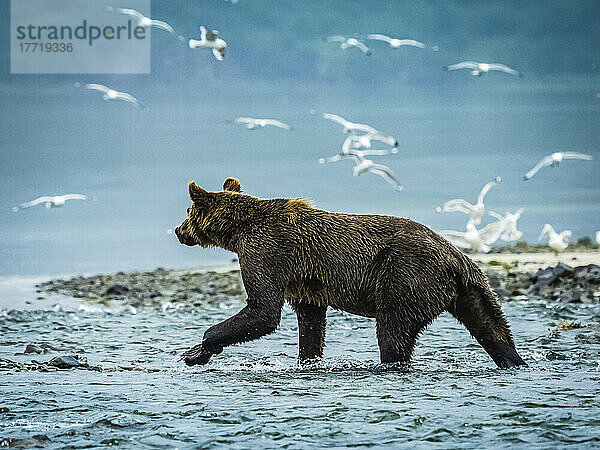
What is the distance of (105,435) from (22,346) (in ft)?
12.1

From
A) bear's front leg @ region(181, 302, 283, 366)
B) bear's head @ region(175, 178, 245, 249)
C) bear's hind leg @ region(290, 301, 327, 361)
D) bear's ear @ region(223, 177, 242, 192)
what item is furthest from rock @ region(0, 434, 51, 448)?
bear's ear @ region(223, 177, 242, 192)

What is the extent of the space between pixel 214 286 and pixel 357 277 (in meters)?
6.83

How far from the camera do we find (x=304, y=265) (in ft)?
20.3

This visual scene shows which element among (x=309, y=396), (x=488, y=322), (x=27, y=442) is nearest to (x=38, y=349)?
(x=309, y=396)

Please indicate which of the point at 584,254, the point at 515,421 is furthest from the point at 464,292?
the point at 584,254

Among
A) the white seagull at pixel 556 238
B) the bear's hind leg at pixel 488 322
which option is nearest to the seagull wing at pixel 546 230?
the white seagull at pixel 556 238

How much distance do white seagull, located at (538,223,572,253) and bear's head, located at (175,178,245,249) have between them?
9.41 m

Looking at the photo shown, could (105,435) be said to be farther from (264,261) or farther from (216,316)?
(216,316)

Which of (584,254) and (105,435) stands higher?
(584,254)

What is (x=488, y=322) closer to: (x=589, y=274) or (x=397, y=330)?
(x=397, y=330)

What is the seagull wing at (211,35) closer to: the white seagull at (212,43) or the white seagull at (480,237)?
the white seagull at (212,43)

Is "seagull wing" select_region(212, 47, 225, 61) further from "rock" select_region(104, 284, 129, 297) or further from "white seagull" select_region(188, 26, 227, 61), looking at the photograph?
"rock" select_region(104, 284, 129, 297)

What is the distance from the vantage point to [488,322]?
6.16 m

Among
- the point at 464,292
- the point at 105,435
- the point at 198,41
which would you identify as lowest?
the point at 105,435
